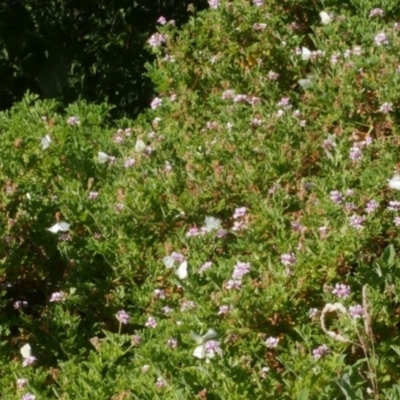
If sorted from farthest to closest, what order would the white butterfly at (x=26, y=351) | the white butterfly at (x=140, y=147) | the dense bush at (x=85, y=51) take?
the dense bush at (x=85, y=51) → the white butterfly at (x=140, y=147) → the white butterfly at (x=26, y=351)

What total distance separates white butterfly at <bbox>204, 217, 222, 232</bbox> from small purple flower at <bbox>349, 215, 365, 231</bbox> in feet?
1.47

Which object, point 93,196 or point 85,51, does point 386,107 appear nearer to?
point 93,196

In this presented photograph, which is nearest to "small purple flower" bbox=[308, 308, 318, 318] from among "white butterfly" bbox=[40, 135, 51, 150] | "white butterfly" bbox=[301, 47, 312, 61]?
"white butterfly" bbox=[40, 135, 51, 150]

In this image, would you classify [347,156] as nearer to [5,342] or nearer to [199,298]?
[199,298]

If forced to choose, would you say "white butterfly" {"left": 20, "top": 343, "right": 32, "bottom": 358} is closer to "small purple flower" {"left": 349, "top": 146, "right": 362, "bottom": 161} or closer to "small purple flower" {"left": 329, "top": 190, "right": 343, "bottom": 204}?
"small purple flower" {"left": 329, "top": 190, "right": 343, "bottom": 204}

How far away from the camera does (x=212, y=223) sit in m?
3.13

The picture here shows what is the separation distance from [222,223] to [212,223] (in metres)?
0.15

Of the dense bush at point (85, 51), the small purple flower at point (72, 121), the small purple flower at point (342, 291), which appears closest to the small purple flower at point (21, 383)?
the small purple flower at point (342, 291)

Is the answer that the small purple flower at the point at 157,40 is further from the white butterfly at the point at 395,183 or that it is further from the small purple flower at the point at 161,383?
the small purple flower at the point at 161,383

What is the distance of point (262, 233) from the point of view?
304cm

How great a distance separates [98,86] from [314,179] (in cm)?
298

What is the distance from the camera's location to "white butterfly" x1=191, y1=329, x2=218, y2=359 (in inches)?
97.9

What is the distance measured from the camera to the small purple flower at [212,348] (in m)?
2.47

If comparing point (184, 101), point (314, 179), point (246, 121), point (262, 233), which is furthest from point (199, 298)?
point (184, 101)
